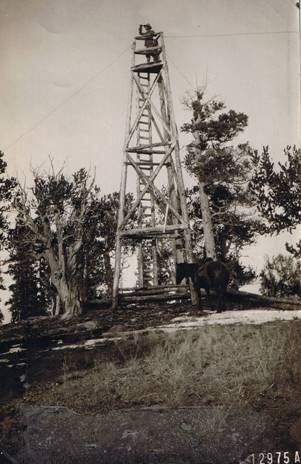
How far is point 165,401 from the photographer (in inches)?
173

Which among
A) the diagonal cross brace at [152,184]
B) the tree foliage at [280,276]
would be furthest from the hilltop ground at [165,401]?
the tree foliage at [280,276]

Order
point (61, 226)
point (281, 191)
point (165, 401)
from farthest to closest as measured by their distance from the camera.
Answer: point (61, 226), point (281, 191), point (165, 401)

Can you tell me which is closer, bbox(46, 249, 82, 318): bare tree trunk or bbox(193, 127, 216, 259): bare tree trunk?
bbox(46, 249, 82, 318): bare tree trunk

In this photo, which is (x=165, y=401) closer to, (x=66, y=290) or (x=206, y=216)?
(x=66, y=290)

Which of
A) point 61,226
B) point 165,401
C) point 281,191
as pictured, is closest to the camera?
point 165,401

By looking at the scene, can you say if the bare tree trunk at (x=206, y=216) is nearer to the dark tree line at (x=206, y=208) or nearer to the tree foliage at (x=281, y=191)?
the dark tree line at (x=206, y=208)

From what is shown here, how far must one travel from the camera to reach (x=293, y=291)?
14516 millimetres

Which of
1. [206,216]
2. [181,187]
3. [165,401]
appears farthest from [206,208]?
[165,401]

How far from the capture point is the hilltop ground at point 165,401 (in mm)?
3678

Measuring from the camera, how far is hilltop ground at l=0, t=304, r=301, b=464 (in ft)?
12.1

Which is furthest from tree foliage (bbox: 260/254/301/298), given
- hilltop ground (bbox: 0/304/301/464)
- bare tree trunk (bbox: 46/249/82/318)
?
hilltop ground (bbox: 0/304/301/464)

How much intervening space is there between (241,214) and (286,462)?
50.3 feet

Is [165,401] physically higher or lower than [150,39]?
lower

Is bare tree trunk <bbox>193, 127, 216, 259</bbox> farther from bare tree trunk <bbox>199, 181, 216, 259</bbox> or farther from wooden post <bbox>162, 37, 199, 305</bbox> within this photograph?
wooden post <bbox>162, 37, 199, 305</bbox>
